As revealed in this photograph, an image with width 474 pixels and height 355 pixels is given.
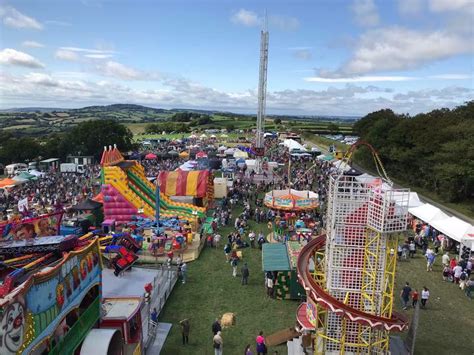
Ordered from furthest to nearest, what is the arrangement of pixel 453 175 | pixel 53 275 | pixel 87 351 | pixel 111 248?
pixel 453 175 < pixel 111 248 < pixel 87 351 < pixel 53 275

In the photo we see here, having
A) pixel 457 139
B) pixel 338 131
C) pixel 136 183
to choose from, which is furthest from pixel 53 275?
pixel 338 131

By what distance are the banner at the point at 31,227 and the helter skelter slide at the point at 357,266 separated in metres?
7.48

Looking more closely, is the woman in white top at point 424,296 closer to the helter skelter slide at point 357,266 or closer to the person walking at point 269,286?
the helter skelter slide at point 357,266

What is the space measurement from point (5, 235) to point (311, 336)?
8.12m

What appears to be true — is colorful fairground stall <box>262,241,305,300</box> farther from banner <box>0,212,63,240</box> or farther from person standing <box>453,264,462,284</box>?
banner <box>0,212,63,240</box>

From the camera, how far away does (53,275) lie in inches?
269

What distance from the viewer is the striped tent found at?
2397 cm

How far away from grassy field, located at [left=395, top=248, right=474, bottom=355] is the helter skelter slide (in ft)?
8.97

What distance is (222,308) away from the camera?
12.6m

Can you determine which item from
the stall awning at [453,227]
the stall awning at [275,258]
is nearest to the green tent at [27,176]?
the stall awning at [275,258]

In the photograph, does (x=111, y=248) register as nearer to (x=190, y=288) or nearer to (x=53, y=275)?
(x=190, y=288)

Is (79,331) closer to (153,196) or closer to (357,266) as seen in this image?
(357,266)

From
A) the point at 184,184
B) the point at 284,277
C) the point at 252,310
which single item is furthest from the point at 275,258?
the point at 184,184

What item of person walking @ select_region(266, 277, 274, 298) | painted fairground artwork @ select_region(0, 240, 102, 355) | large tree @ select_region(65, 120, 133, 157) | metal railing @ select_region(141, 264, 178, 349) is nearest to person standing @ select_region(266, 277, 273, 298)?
person walking @ select_region(266, 277, 274, 298)
